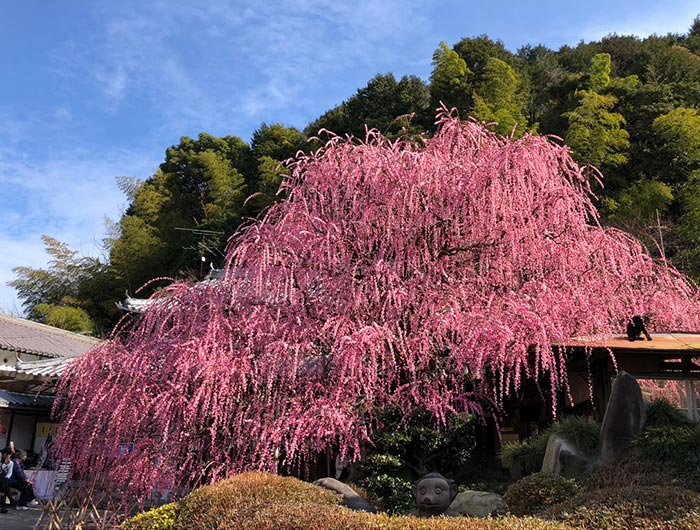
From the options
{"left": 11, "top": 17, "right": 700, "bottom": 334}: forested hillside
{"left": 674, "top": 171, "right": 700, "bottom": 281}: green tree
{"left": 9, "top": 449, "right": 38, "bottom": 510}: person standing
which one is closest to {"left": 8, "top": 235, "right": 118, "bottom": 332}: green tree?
{"left": 11, "top": 17, "right": 700, "bottom": 334}: forested hillside

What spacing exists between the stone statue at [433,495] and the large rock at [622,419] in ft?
5.92

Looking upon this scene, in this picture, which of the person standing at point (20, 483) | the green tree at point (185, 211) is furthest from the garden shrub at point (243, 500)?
the green tree at point (185, 211)

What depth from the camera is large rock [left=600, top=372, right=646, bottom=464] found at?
21.9 feet

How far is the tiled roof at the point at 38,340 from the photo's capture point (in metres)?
17.6

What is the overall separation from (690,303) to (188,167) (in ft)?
121

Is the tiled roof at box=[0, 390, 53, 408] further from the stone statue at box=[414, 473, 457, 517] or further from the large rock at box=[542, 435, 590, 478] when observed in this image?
the large rock at box=[542, 435, 590, 478]

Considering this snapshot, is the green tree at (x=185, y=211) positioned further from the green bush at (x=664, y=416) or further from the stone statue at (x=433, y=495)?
the green bush at (x=664, y=416)

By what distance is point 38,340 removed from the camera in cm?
1906

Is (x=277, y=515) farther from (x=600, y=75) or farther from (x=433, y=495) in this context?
(x=600, y=75)

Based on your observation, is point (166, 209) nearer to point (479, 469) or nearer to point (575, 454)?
point (479, 469)

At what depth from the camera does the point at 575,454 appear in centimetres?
703

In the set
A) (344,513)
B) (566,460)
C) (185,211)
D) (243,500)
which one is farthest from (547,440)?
(185,211)

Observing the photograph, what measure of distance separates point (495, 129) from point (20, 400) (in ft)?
58.3

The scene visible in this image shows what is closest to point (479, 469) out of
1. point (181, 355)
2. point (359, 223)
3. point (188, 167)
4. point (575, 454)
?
point (575, 454)
